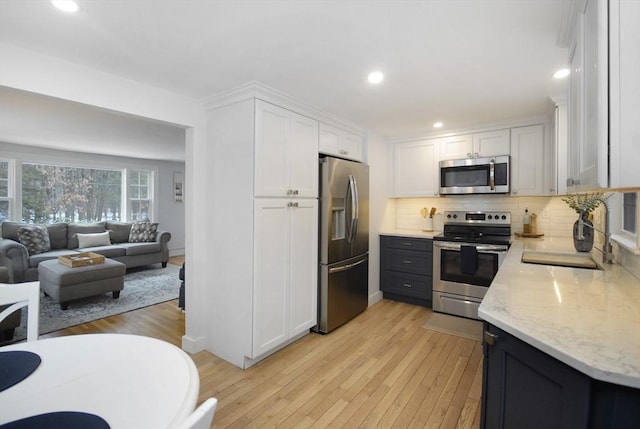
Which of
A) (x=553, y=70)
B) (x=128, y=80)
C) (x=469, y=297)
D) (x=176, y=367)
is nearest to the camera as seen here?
(x=176, y=367)

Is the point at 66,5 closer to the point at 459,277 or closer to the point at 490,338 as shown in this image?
the point at 490,338

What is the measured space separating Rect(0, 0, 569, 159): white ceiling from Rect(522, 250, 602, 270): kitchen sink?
133cm

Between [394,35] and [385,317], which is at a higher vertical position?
[394,35]

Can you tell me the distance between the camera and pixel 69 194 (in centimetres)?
600

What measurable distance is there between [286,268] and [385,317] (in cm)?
152

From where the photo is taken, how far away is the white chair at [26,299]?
143 cm

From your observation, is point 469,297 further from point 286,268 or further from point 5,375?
point 5,375

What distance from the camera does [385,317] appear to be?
3.56 meters

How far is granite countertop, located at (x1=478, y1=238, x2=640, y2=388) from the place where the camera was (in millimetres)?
823

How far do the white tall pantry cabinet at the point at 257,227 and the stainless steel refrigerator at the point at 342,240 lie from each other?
0.66ft

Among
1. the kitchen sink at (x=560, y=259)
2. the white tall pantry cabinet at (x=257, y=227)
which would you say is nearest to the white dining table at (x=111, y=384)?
the white tall pantry cabinet at (x=257, y=227)

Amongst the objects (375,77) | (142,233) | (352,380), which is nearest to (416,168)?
(375,77)

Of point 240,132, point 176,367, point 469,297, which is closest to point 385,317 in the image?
point 469,297

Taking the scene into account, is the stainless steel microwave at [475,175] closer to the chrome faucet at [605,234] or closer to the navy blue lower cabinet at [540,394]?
the chrome faucet at [605,234]
